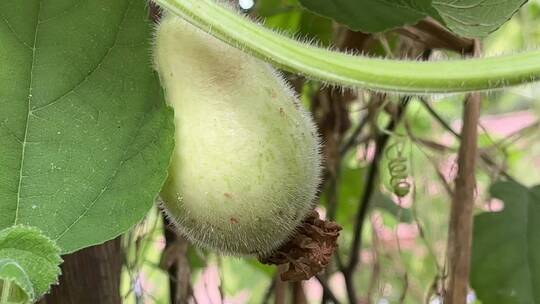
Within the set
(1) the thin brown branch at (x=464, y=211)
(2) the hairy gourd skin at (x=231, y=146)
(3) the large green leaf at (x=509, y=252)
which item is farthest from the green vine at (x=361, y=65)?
(3) the large green leaf at (x=509, y=252)

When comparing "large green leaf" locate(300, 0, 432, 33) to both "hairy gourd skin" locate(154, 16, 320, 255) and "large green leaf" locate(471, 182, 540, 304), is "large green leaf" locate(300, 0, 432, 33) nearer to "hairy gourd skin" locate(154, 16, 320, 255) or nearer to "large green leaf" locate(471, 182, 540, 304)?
"hairy gourd skin" locate(154, 16, 320, 255)

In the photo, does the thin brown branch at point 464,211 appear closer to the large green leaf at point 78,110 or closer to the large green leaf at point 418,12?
the large green leaf at point 418,12

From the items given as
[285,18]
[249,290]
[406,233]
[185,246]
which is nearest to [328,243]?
[185,246]

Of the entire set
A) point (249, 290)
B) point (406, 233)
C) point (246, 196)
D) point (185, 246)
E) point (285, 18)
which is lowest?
point (249, 290)

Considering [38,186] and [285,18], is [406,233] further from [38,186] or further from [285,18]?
[38,186]

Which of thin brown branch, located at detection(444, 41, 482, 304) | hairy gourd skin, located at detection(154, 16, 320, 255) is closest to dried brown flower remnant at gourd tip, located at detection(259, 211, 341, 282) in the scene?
hairy gourd skin, located at detection(154, 16, 320, 255)
